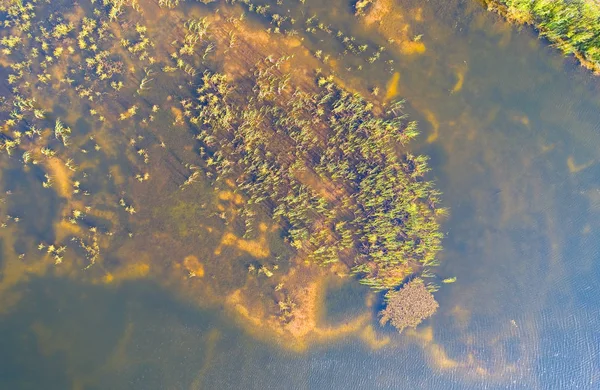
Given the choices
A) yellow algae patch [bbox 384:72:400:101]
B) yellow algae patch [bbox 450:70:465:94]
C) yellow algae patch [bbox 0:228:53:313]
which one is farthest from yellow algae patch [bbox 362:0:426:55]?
yellow algae patch [bbox 0:228:53:313]

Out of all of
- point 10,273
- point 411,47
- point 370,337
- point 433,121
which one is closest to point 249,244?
point 370,337

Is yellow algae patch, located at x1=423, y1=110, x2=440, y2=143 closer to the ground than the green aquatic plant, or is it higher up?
higher up

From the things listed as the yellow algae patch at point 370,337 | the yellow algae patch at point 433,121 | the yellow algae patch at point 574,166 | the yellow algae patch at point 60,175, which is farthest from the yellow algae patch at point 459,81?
the yellow algae patch at point 60,175

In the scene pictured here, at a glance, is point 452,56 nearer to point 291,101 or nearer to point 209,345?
point 291,101

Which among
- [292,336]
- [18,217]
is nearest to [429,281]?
[292,336]

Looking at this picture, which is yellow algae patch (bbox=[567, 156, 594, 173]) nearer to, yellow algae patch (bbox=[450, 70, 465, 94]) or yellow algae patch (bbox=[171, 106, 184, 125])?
yellow algae patch (bbox=[450, 70, 465, 94])
